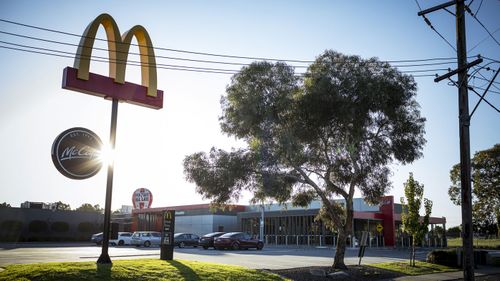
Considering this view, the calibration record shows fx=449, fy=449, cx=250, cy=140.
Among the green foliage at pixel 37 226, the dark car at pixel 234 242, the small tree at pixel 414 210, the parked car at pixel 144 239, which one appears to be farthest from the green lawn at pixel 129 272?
the green foliage at pixel 37 226

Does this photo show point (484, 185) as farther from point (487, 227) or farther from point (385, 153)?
point (385, 153)

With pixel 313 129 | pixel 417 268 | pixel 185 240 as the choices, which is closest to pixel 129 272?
pixel 313 129

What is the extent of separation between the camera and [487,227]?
5644 centimetres

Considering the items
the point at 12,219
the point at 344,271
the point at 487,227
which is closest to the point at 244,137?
the point at 344,271

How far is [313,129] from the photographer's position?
62.6 ft

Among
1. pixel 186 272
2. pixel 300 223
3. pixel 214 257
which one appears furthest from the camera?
pixel 300 223

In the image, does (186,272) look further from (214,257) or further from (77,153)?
(214,257)

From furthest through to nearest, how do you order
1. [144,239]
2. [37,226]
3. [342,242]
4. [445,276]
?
[37,226]
[144,239]
[445,276]
[342,242]

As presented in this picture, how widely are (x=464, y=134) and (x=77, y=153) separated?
42.4 ft

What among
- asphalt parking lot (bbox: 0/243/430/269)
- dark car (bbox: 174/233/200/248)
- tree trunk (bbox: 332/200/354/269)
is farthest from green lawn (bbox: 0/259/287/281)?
dark car (bbox: 174/233/200/248)

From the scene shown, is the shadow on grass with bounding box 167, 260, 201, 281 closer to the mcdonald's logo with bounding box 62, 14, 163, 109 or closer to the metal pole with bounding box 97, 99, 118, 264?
the metal pole with bounding box 97, 99, 118, 264

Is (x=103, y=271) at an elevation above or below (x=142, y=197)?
below

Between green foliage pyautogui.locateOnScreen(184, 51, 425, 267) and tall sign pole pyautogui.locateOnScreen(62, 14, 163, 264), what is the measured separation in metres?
4.08

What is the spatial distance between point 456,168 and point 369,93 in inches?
1726
